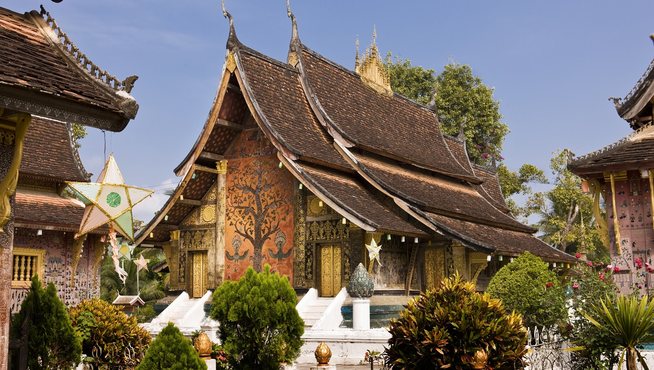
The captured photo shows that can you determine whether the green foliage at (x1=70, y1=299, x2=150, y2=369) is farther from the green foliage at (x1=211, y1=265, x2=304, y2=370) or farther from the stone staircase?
the stone staircase

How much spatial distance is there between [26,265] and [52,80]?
42.2ft

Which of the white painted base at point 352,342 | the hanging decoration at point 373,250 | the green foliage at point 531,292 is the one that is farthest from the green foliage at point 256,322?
the hanging decoration at point 373,250

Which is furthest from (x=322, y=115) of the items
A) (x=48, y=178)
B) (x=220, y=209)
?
(x=48, y=178)

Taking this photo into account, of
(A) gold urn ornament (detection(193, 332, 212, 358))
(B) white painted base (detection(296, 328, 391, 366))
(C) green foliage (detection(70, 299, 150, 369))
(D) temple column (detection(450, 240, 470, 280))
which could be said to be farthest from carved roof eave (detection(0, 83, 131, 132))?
(D) temple column (detection(450, 240, 470, 280))

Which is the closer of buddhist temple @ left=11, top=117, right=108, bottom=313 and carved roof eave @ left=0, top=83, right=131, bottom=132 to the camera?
carved roof eave @ left=0, top=83, right=131, bottom=132

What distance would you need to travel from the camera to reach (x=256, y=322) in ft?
34.1

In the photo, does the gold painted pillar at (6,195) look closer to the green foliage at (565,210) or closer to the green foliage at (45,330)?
the green foliage at (45,330)

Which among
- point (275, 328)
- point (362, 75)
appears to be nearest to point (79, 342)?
point (275, 328)

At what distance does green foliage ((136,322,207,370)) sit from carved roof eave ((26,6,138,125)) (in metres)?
2.44

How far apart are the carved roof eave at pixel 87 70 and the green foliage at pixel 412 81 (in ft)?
108

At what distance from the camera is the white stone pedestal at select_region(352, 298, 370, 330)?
16.1 meters

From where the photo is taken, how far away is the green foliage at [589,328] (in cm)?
1061

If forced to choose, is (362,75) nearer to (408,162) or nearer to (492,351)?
(408,162)

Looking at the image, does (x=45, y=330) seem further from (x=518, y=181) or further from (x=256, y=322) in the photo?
(x=518, y=181)
